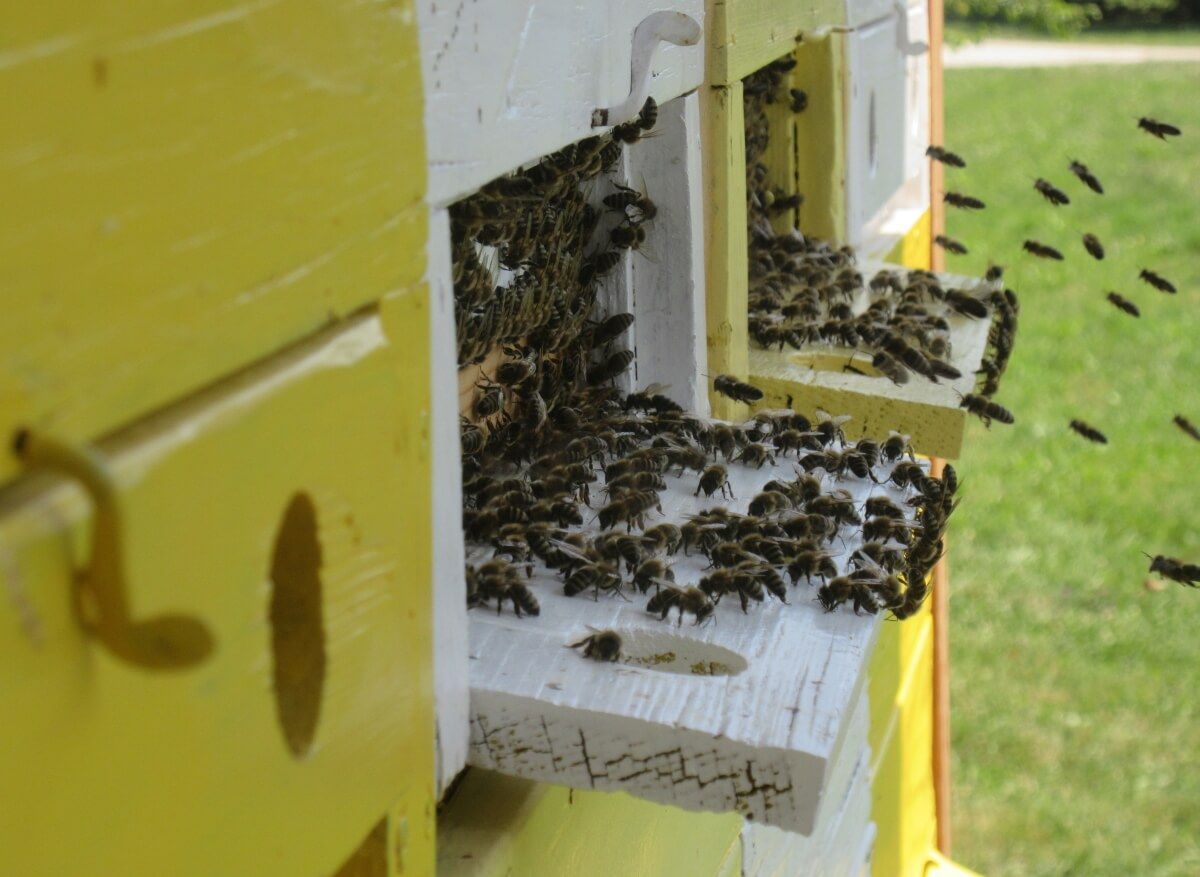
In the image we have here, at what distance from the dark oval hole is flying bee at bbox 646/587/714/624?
602mm

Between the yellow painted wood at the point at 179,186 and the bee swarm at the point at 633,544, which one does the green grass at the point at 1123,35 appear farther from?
the yellow painted wood at the point at 179,186

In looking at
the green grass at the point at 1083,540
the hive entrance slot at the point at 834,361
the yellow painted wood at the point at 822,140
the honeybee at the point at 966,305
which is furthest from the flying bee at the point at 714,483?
the green grass at the point at 1083,540

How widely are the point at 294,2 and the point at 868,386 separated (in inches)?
80.4

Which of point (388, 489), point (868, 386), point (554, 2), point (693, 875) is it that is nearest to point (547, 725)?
point (388, 489)

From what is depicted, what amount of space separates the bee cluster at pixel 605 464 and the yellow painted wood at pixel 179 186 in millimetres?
614

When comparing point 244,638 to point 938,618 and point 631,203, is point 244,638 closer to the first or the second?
point 631,203

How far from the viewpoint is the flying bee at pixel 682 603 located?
1750 millimetres

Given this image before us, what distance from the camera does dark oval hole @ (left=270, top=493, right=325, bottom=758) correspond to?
1188 mm

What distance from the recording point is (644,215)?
97.2 inches

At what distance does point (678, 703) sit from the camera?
1547mm

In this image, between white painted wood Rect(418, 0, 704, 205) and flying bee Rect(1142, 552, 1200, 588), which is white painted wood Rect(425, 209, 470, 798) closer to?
white painted wood Rect(418, 0, 704, 205)

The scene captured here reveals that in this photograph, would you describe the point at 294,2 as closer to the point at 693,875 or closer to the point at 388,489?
the point at 388,489

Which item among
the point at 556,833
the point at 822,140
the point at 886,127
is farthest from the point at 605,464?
the point at 886,127

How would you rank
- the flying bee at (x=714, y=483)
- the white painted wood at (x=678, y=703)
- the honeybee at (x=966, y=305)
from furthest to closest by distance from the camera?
the honeybee at (x=966, y=305), the flying bee at (x=714, y=483), the white painted wood at (x=678, y=703)
